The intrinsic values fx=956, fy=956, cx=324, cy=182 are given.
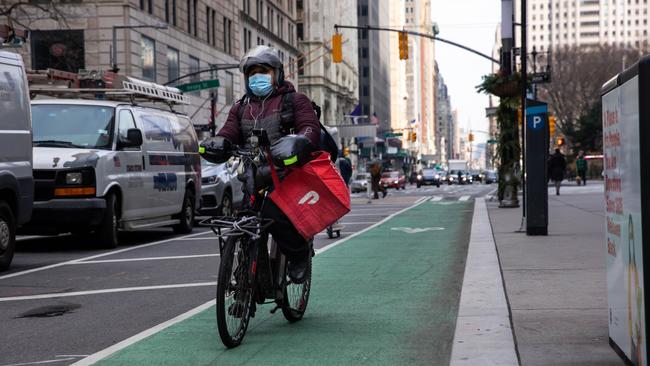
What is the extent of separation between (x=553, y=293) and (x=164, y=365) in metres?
3.61

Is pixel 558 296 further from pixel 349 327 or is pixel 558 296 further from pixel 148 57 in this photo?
pixel 148 57

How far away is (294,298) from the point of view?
6.93m

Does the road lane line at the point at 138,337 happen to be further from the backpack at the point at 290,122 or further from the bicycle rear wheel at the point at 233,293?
the backpack at the point at 290,122

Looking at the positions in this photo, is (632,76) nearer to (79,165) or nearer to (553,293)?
(553,293)

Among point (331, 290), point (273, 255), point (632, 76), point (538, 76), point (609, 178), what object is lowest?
point (331, 290)

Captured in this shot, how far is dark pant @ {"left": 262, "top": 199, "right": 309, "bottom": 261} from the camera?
6.27 meters

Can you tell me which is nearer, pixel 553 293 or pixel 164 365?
pixel 164 365

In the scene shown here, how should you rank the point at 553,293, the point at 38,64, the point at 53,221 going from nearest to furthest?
the point at 553,293, the point at 53,221, the point at 38,64

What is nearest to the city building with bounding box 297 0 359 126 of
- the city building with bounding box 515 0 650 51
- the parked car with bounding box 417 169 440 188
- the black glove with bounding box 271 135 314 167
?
the parked car with bounding box 417 169 440 188

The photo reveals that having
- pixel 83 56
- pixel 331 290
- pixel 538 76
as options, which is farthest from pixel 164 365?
pixel 83 56

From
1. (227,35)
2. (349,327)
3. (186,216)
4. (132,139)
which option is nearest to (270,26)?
(227,35)

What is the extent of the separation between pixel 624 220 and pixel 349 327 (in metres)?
2.65

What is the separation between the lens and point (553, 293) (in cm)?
781

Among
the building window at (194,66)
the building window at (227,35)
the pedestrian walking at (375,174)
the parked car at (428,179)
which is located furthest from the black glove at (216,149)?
the parked car at (428,179)
